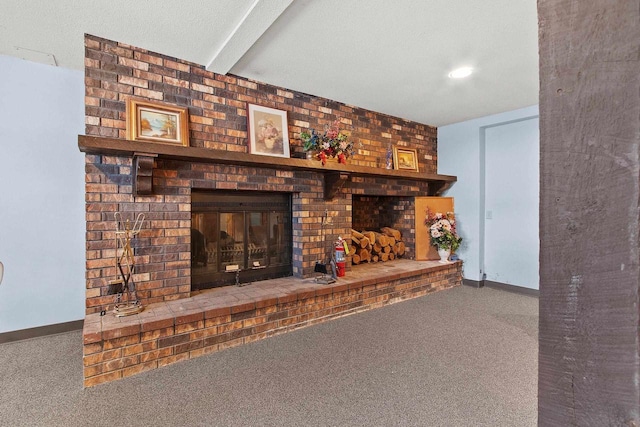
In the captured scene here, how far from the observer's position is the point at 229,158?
266 centimetres

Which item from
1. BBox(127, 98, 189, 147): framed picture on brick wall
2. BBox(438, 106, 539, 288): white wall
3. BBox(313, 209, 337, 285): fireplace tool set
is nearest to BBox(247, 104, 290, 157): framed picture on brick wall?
BBox(127, 98, 189, 147): framed picture on brick wall

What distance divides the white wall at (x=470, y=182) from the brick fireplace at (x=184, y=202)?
4.70 ft

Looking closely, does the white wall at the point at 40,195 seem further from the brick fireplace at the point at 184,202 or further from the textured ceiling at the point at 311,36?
the brick fireplace at the point at 184,202

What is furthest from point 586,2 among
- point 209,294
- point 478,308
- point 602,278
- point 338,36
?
point 478,308

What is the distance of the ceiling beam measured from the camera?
187cm

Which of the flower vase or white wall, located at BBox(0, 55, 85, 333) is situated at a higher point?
white wall, located at BBox(0, 55, 85, 333)

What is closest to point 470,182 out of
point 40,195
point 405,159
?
point 405,159

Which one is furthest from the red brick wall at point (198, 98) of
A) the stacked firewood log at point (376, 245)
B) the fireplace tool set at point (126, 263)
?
the stacked firewood log at point (376, 245)

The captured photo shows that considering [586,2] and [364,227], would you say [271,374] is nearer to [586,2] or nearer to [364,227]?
[586,2]

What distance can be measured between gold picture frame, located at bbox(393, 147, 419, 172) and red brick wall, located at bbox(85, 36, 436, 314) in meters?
1.28

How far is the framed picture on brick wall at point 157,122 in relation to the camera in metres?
2.41

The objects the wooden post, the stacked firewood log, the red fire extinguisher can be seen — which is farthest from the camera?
the stacked firewood log

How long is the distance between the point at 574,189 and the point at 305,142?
110 inches

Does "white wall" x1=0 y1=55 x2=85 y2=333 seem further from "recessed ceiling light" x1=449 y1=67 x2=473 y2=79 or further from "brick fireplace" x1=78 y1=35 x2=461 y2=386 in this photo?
"recessed ceiling light" x1=449 y1=67 x2=473 y2=79
